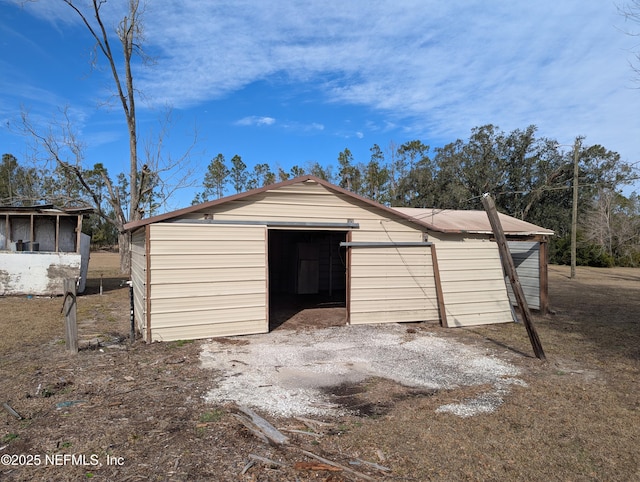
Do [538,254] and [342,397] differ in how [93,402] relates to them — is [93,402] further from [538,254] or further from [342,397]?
[538,254]

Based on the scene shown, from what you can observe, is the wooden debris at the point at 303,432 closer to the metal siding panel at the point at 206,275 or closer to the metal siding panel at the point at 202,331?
the metal siding panel at the point at 202,331

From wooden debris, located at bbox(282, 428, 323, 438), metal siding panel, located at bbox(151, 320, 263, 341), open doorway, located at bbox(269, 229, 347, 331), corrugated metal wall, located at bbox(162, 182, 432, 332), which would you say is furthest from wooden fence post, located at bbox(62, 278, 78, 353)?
open doorway, located at bbox(269, 229, 347, 331)

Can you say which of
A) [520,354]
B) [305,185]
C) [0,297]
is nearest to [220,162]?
[0,297]

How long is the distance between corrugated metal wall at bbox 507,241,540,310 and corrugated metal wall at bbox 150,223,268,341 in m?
6.96

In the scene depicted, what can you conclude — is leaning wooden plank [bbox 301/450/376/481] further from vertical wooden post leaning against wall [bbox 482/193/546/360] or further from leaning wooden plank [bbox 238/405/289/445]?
vertical wooden post leaning against wall [bbox 482/193/546/360]

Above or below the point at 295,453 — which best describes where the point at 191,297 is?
above

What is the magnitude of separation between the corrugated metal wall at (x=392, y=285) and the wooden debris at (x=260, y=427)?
16.3 ft

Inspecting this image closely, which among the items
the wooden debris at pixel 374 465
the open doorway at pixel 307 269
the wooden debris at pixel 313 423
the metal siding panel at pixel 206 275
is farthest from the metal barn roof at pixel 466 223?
the wooden debris at pixel 374 465

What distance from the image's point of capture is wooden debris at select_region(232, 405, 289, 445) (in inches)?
146

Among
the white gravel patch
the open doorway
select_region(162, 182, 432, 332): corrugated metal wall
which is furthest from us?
the open doorway

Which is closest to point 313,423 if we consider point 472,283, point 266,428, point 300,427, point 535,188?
point 300,427

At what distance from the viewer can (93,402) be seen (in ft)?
15.0

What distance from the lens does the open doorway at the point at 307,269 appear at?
13.8 m

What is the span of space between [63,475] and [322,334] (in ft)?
18.3
